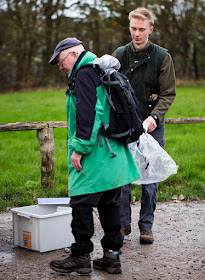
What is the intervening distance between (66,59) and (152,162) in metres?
1.38

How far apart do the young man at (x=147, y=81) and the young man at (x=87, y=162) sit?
0.97 metres

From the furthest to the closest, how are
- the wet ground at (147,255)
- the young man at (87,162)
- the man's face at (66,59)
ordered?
the wet ground at (147,255) < the man's face at (66,59) < the young man at (87,162)

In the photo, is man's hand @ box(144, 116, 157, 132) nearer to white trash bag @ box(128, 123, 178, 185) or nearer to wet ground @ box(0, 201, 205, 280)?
white trash bag @ box(128, 123, 178, 185)

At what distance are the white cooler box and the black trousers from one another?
24.7 inches

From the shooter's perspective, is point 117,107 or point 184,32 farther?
point 184,32

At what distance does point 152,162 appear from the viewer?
4633 mm

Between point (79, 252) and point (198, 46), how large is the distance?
22.9m

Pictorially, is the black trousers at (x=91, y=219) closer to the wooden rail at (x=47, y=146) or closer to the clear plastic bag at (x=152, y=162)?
the clear plastic bag at (x=152, y=162)

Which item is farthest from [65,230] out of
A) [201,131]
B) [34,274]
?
[201,131]

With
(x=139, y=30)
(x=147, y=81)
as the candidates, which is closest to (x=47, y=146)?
(x=147, y=81)

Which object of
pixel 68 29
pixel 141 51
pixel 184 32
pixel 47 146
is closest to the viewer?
pixel 141 51

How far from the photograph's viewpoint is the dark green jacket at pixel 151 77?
15.9ft

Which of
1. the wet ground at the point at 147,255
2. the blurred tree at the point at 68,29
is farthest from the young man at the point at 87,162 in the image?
the blurred tree at the point at 68,29

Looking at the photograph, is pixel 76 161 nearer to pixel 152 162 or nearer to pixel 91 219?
pixel 91 219
